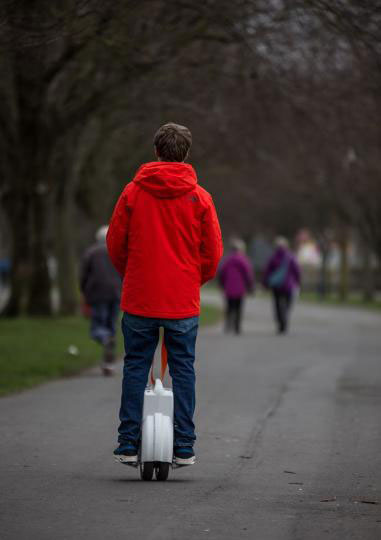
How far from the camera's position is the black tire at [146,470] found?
21.8ft

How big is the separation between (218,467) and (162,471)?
29.0 inches

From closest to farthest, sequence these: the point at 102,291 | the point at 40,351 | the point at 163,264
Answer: the point at 163,264 → the point at 102,291 → the point at 40,351

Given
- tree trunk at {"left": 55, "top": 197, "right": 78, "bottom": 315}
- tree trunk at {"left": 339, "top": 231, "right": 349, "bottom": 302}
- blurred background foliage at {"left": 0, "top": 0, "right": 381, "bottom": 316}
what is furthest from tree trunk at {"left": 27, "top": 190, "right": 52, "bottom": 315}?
tree trunk at {"left": 339, "top": 231, "right": 349, "bottom": 302}

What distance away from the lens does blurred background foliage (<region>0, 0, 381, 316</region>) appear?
536 inches

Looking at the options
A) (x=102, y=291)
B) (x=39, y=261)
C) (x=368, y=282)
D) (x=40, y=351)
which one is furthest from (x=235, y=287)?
(x=368, y=282)

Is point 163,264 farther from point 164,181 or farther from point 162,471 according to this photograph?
point 162,471

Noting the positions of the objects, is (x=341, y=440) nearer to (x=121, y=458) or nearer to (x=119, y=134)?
(x=121, y=458)

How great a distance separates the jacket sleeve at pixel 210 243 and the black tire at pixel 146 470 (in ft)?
3.38

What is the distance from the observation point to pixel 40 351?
16016 mm

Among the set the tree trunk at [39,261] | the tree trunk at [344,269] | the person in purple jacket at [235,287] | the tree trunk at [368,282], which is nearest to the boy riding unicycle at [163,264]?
the tree trunk at [39,261]

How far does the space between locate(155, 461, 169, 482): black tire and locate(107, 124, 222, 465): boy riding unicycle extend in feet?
0.28

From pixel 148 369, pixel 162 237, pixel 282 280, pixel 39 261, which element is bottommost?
pixel 39 261

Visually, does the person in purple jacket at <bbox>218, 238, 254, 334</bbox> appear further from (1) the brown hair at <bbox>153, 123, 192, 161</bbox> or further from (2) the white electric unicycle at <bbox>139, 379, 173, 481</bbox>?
(1) the brown hair at <bbox>153, 123, 192, 161</bbox>

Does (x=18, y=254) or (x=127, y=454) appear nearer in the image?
(x=127, y=454)
